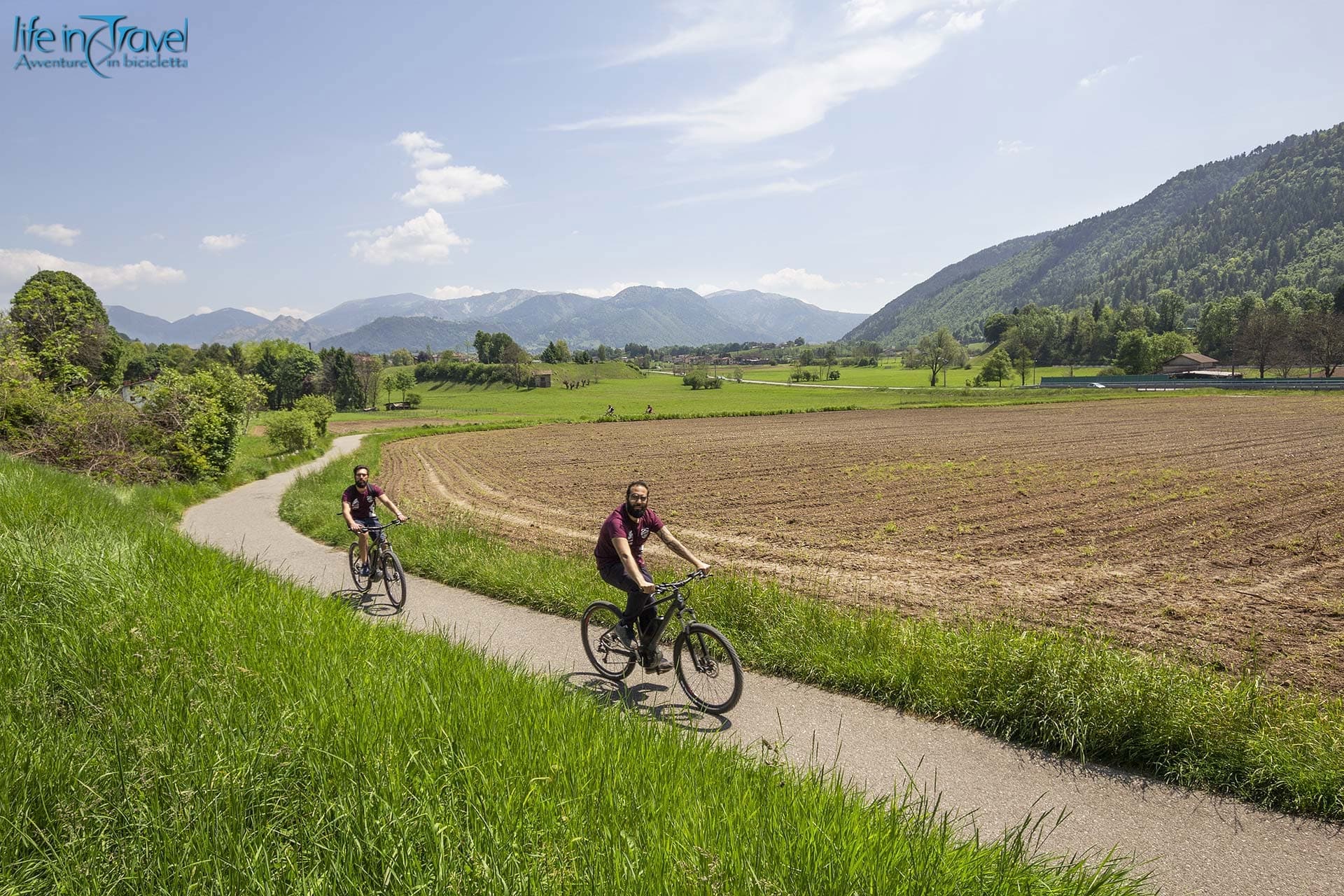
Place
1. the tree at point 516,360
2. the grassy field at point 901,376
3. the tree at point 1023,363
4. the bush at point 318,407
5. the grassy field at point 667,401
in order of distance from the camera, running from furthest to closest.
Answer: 1. the tree at point 516,360
2. the grassy field at point 901,376
3. the tree at point 1023,363
4. the grassy field at point 667,401
5. the bush at point 318,407

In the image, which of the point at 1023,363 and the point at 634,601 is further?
the point at 1023,363

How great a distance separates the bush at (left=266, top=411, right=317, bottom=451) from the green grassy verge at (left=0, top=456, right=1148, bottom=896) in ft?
128

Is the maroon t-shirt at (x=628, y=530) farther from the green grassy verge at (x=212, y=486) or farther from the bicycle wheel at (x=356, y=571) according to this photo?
the green grassy verge at (x=212, y=486)

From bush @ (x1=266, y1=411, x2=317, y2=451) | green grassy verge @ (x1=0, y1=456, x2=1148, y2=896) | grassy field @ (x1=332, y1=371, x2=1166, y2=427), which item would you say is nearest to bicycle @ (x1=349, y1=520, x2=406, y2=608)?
green grassy verge @ (x1=0, y1=456, x2=1148, y2=896)

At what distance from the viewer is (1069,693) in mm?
6285

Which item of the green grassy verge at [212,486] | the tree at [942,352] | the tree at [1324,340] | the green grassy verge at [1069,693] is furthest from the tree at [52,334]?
the tree at [1324,340]

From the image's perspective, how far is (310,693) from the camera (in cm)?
409

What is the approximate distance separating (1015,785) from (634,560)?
395cm

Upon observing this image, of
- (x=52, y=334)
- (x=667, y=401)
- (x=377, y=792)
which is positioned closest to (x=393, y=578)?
(x=377, y=792)

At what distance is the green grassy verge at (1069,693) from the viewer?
211 inches

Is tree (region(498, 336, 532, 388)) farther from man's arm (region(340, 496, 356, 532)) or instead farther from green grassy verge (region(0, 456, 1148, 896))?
green grassy verge (region(0, 456, 1148, 896))

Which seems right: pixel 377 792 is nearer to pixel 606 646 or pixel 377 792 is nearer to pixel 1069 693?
pixel 606 646

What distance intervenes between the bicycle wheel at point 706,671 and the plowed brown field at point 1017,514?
15.2 ft

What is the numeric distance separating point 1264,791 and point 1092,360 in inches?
6452
